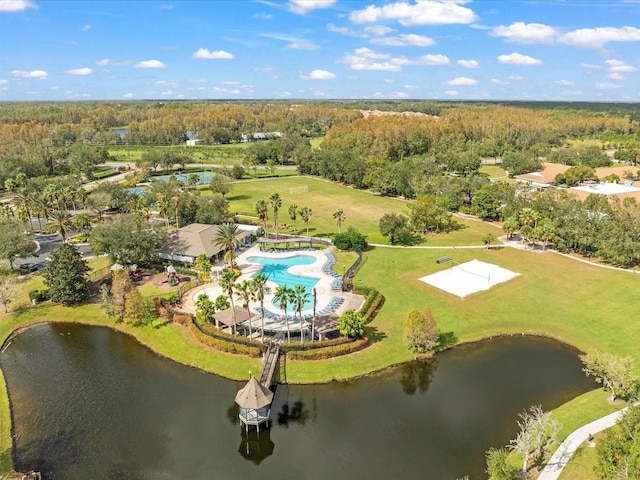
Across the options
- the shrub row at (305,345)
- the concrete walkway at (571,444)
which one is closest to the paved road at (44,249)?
the shrub row at (305,345)

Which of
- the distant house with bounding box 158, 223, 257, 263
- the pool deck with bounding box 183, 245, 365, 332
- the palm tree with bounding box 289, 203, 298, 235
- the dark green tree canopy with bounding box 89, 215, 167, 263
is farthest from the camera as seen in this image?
the palm tree with bounding box 289, 203, 298, 235

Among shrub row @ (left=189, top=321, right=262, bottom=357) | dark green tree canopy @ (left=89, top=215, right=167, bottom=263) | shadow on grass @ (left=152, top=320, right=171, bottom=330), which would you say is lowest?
shadow on grass @ (left=152, top=320, right=171, bottom=330)

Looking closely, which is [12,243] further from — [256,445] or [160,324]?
[256,445]

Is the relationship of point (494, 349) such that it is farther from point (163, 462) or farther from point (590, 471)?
point (163, 462)

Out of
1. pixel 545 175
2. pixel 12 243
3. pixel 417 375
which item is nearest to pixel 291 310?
pixel 417 375

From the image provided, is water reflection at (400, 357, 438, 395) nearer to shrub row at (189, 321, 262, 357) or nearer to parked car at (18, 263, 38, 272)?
shrub row at (189, 321, 262, 357)

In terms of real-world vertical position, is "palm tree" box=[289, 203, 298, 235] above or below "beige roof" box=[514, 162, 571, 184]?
below

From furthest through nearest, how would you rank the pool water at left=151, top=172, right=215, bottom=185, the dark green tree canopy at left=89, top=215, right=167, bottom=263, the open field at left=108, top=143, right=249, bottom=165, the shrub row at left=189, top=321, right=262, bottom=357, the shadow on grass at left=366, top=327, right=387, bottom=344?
the open field at left=108, top=143, right=249, bottom=165 → the pool water at left=151, top=172, right=215, bottom=185 → the dark green tree canopy at left=89, top=215, right=167, bottom=263 → the shadow on grass at left=366, top=327, right=387, bottom=344 → the shrub row at left=189, top=321, right=262, bottom=357

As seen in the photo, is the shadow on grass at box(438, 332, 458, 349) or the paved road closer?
the shadow on grass at box(438, 332, 458, 349)

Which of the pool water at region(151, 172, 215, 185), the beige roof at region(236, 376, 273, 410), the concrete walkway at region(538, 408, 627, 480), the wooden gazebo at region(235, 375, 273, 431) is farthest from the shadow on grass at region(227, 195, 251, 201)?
the concrete walkway at region(538, 408, 627, 480)
